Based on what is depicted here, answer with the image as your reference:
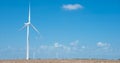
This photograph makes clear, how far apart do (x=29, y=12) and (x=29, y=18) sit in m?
2.14

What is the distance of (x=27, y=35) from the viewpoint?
105 metres

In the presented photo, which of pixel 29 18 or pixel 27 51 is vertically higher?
pixel 29 18

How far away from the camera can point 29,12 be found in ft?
340

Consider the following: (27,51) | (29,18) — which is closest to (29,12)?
(29,18)

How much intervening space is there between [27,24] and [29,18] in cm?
239

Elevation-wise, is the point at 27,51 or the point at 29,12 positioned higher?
the point at 29,12

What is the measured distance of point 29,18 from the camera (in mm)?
105000

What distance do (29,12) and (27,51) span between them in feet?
33.6

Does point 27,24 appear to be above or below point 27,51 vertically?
above

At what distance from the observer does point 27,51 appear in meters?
104

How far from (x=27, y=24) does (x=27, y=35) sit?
3281 millimetres

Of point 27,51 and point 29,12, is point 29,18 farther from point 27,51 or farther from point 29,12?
point 27,51

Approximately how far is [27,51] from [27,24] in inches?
302
